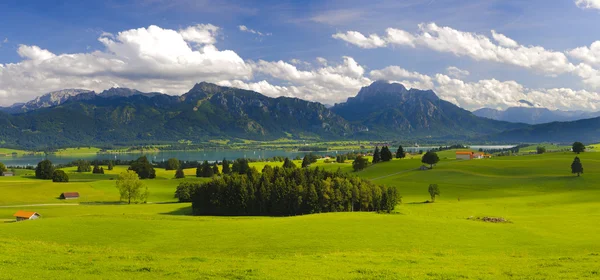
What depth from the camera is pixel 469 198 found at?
80938 mm

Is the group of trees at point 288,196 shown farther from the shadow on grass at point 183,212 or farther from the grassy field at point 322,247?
the grassy field at point 322,247

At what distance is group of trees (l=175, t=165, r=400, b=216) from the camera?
64750 mm

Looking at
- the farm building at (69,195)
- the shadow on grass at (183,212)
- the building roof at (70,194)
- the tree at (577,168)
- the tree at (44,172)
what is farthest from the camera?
the tree at (44,172)

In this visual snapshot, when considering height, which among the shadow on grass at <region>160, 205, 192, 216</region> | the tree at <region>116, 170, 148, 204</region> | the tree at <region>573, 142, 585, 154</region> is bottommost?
the shadow on grass at <region>160, 205, 192, 216</region>

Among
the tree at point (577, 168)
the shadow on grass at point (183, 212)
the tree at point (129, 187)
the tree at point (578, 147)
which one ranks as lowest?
the shadow on grass at point (183, 212)

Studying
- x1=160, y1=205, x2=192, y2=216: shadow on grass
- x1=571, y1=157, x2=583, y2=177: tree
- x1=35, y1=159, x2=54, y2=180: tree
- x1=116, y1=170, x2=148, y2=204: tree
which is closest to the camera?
x1=160, y1=205, x2=192, y2=216: shadow on grass

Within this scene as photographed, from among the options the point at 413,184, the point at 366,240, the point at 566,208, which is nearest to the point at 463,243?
the point at 366,240

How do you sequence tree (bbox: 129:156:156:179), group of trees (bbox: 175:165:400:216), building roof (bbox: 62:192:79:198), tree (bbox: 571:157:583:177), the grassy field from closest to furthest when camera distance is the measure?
the grassy field, group of trees (bbox: 175:165:400:216), building roof (bbox: 62:192:79:198), tree (bbox: 571:157:583:177), tree (bbox: 129:156:156:179)

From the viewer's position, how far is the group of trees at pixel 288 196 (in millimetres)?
64750

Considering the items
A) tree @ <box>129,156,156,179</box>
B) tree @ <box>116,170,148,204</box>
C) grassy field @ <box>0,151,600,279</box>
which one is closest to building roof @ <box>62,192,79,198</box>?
tree @ <box>116,170,148,204</box>

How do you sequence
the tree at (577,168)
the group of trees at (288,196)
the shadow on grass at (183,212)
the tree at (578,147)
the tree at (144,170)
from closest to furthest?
the group of trees at (288,196)
the shadow on grass at (183,212)
the tree at (577,168)
the tree at (144,170)
the tree at (578,147)

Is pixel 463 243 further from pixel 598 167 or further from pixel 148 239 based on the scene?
pixel 598 167

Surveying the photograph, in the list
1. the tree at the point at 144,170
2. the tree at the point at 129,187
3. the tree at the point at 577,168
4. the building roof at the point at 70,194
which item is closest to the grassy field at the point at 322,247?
the tree at the point at 129,187

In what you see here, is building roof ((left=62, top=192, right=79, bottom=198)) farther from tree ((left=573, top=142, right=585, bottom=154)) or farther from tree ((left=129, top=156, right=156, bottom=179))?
tree ((left=573, top=142, right=585, bottom=154))
